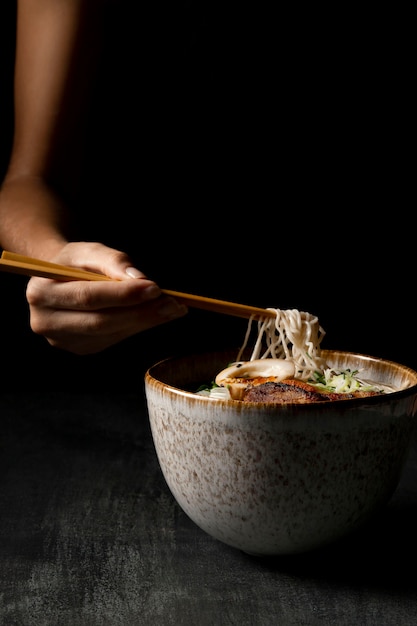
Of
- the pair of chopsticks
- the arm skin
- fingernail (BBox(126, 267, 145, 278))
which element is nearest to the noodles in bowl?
the pair of chopsticks

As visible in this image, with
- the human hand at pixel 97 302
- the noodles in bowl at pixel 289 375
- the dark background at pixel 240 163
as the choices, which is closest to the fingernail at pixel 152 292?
the human hand at pixel 97 302

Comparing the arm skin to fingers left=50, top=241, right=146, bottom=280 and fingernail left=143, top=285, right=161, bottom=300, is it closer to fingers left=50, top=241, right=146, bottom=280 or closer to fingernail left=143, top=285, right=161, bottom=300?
fingers left=50, top=241, right=146, bottom=280

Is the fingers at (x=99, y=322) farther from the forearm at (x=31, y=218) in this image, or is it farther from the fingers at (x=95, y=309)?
the forearm at (x=31, y=218)

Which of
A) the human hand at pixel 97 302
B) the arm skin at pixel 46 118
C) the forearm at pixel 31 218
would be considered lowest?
the human hand at pixel 97 302

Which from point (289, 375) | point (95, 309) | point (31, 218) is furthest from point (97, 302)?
point (31, 218)

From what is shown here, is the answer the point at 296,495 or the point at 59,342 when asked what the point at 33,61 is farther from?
the point at 296,495

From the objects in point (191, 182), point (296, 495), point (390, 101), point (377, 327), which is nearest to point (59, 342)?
point (296, 495)

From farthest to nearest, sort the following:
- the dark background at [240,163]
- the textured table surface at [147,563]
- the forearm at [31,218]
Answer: the dark background at [240,163], the forearm at [31,218], the textured table surface at [147,563]
